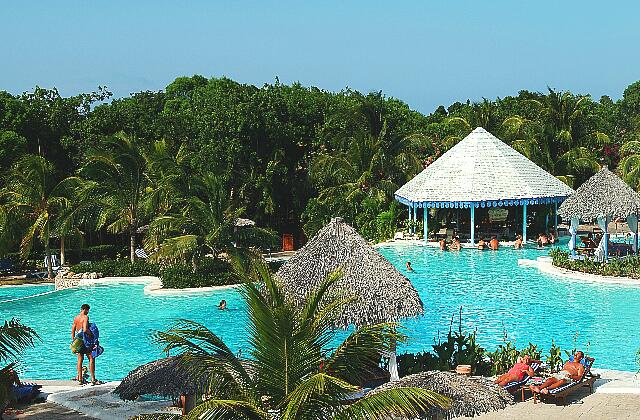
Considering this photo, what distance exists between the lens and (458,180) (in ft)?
107

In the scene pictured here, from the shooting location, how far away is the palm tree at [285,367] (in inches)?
273

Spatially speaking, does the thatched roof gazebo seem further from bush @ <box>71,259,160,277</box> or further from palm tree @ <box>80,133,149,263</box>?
palm tree @ <box>80,133,149,263</box>

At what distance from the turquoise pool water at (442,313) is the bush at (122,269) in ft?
4.09

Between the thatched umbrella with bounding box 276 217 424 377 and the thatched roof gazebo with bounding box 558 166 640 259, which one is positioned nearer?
the thatched umbrella with bounding box 276 217 424 377

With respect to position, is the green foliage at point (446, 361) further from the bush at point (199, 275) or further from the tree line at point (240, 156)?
the tree line at point (240, 156)

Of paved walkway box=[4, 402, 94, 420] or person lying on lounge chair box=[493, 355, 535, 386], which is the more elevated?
person lying on lounge chair box=[493, 355, 535, 386]

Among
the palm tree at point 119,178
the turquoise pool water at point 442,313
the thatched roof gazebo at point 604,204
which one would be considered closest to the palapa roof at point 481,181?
the turquoise pool water at point 442,313

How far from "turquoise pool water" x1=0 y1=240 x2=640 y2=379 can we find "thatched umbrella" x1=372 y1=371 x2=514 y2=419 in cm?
761

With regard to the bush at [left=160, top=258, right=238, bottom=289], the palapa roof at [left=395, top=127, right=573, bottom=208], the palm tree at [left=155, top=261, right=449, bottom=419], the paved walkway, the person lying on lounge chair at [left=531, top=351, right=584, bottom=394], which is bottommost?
the paved walkway

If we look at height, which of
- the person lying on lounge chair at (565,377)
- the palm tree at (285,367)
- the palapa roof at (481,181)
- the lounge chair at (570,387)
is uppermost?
the palapa roof at (481,181)

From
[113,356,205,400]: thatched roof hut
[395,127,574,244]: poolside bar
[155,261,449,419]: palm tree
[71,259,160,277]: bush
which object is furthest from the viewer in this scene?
[395,127,574,244]: poolside bar

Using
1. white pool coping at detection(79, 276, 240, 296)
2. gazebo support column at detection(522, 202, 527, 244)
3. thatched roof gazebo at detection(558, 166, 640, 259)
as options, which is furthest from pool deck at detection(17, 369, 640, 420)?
gazebo support column at detection(522, 202, 527, 244)

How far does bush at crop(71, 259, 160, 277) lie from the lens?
1079 inches

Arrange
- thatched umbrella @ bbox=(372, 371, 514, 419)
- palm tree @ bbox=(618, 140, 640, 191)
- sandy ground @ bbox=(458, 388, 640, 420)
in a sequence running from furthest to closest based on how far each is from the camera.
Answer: palm tree @ bbox=(618, 140, 640, 191)
sandy ground @ bbox=(458, 388, 640, 420)
thatched umbrella @ bbox=(372, 371, 514, 419)
